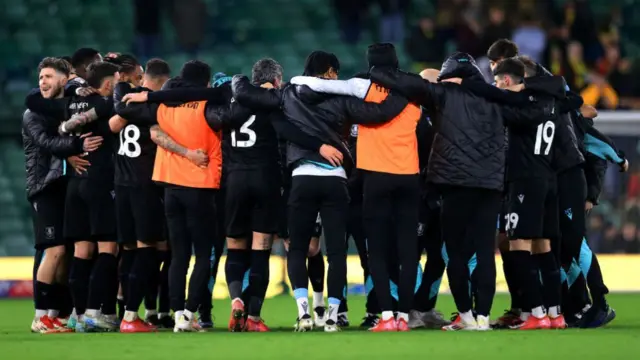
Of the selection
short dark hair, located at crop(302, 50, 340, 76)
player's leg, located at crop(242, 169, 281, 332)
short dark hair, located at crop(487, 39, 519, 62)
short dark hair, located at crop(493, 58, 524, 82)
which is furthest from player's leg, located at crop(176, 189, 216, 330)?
short dark hair, located at crop(487, 39, 519, 62)

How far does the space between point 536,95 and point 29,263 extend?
801 cm

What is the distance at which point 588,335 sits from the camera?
10.5 m

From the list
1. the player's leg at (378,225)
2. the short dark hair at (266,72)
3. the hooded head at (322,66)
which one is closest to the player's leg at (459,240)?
the player's leg at (378,225)

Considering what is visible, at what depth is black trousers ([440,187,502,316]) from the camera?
36.1 ft

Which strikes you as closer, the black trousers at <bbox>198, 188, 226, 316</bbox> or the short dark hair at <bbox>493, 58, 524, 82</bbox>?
the short dark hair at <bbox>493, 58, 524, 82</bbox>

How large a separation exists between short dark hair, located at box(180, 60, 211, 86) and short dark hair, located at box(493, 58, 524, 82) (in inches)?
92.4

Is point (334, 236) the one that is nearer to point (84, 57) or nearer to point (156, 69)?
point (156, 69)

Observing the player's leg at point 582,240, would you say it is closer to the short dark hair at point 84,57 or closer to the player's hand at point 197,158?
the player's hand at point 197,158

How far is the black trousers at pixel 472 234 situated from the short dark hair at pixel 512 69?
99 cm

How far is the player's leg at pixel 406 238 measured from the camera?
10.9 m

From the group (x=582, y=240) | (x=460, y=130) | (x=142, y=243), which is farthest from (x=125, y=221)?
(x=582, y=240)

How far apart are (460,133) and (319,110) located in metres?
1.10

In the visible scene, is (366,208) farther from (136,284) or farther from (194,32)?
(194,32)

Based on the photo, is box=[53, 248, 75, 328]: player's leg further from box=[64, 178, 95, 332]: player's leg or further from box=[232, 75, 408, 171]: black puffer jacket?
box=[232, 75, 408, 171]: black puffer jacket
